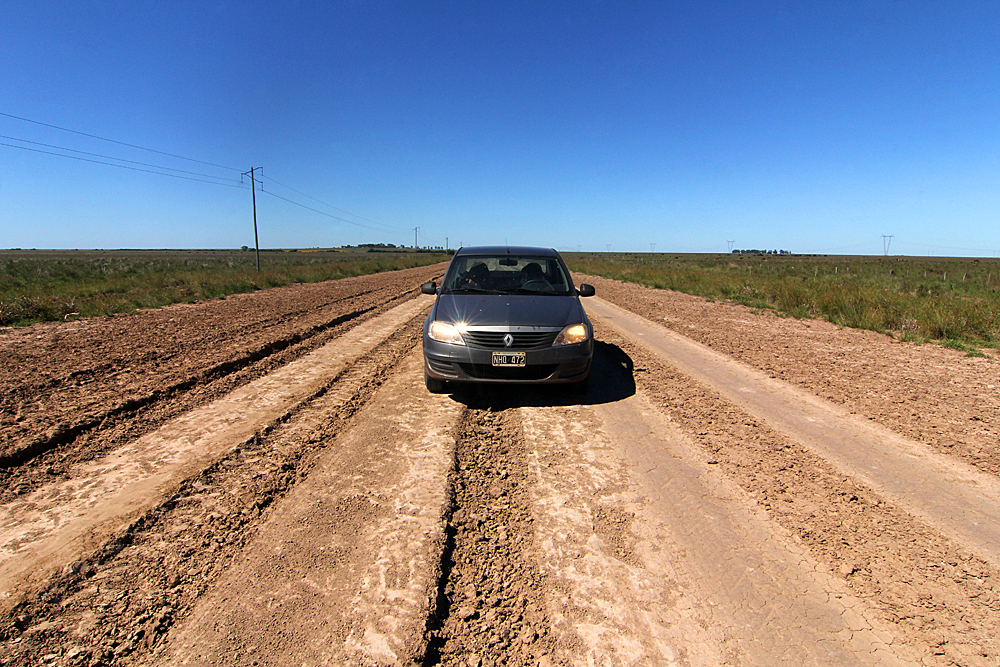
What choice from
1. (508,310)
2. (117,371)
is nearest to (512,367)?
(508,310)

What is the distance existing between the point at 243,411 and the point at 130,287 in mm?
17143

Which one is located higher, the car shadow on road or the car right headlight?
the car right headlight

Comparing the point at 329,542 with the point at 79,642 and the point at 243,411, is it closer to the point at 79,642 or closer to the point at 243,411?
the point at 79,642

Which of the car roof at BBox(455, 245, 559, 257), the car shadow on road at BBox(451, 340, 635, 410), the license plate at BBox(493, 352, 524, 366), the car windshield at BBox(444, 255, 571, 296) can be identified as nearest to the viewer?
the license plate at BBox(493, 352, 524, 366)

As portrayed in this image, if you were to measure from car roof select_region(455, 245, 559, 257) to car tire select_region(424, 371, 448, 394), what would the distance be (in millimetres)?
2289

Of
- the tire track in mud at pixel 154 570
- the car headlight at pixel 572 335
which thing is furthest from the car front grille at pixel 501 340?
the tire track in mud at pixel 154 570

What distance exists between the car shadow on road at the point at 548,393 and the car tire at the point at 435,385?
5.8 inches

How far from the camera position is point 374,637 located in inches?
77.4

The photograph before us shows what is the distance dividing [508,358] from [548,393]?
1103 mm

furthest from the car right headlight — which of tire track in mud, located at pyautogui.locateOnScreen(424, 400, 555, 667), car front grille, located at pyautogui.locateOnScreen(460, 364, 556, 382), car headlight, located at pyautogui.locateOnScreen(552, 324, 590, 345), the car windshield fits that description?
tire track in mud, located at pyautogui.locateOnScreen(424, 400, 555, 667)

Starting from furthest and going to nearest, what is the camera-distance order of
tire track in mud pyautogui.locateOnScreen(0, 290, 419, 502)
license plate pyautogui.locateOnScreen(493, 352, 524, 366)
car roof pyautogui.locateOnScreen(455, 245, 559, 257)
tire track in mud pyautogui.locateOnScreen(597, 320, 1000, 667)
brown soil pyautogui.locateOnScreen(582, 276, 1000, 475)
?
car roof pyautogui.locateOnScreen(455, 245, 559, 257)
license plate pyautogui.locateOnScreen(493, 352, 524, 366)
brown soil pyautogui.locateOnScreen(582, 276, 1000, 475)
tire track in mud pyautogui.locateOnScreen(0, 290, 419, 502)
tire track in mud pyautogui.locateOnScreen(597, 320, 1000, 667)

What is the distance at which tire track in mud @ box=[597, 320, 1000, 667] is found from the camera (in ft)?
6.77

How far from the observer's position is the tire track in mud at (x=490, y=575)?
194 centimetres

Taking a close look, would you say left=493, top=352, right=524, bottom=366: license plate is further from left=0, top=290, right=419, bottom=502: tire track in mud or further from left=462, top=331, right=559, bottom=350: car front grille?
left=0, top=290, right=419, bottom=502: tire track in mud
